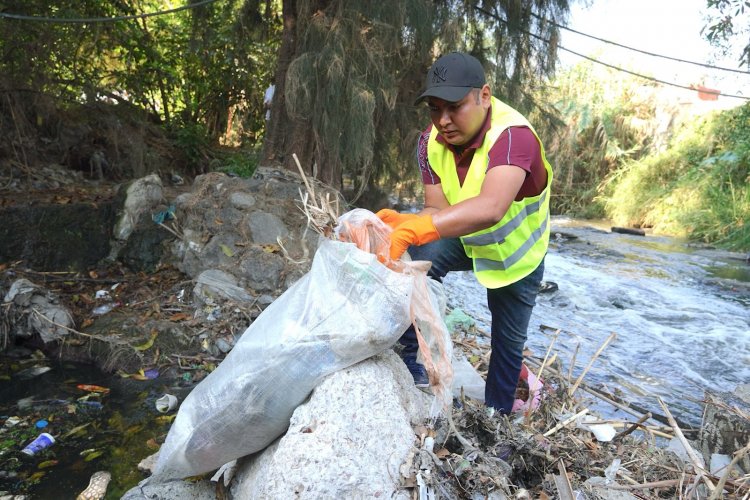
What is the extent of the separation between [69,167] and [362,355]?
17.4 ft

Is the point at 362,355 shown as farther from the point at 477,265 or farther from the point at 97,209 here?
the point at 97,209

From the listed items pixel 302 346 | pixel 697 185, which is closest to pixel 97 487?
pixel 302 346

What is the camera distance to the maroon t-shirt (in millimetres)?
1690

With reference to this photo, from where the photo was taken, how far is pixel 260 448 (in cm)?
167

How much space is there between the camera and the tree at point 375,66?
4395 millimetres

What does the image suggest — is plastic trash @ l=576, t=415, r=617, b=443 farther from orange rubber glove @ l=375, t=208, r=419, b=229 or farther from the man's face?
the man's face

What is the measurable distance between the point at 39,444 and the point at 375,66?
10.8 ft

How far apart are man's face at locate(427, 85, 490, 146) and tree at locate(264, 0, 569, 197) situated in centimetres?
260

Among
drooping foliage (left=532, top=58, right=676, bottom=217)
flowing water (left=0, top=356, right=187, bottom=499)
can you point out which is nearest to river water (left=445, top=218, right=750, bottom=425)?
flowing water (left=0, top=356, right=187, bottom=499)

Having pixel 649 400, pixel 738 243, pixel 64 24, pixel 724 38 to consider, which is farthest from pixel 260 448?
pixel 738 243

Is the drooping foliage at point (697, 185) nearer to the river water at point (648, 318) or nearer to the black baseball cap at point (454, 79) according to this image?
the river water at point (648, 318)

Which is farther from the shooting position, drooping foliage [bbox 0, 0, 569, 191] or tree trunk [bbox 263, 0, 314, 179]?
tree trunk [bbox 263, 0, 314, 179]

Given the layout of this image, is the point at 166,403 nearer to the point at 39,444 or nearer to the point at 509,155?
the point at 39,444

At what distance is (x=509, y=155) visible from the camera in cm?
168
